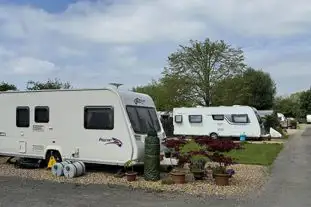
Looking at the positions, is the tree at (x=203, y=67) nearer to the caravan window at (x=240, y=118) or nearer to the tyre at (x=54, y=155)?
the caravan window at (x=240, y=118)

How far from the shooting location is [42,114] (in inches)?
634

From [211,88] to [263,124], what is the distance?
1365cm

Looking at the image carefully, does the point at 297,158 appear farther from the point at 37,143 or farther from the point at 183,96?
the point at 183,96

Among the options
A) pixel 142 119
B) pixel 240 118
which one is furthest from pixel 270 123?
pixel 142 119

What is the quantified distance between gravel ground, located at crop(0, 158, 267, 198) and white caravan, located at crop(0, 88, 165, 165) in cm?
68

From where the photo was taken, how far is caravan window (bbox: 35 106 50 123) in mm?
15992

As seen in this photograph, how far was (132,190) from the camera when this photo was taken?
1197 cm

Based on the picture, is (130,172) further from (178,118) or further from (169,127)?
(169,127)

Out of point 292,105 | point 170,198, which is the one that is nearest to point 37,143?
point 170,198

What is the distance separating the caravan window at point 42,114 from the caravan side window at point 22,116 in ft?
1.31

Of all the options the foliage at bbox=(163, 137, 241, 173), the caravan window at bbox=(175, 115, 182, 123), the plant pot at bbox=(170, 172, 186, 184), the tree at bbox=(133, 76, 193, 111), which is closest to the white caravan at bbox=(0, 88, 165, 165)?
the foliage at bbox=(163, 137, 241, 173)

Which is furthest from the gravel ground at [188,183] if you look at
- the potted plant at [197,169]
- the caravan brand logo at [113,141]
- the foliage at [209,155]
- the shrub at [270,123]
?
the shrub at [270,123]

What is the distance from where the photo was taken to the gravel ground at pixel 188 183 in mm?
11906

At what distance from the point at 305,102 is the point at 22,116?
96558 millimetres
